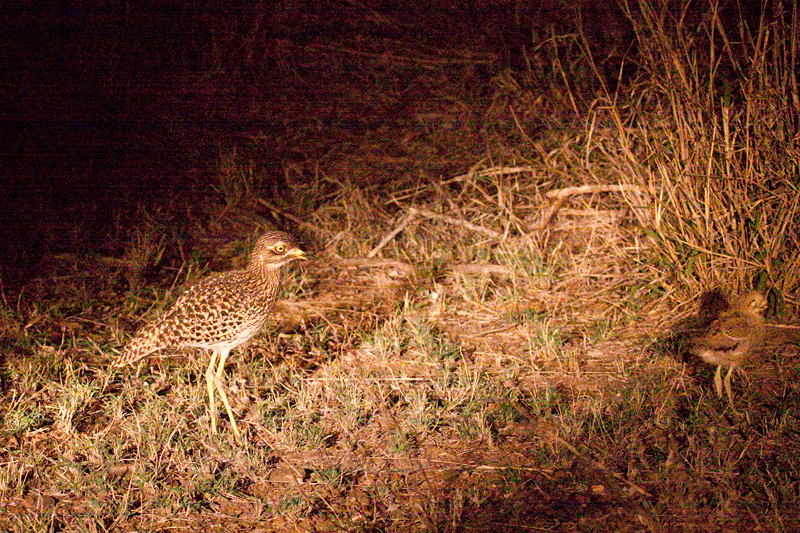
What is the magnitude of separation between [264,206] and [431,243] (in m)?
1.51

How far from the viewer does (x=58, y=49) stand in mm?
7918

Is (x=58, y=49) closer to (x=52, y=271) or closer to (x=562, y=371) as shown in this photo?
(x=52, y=271)

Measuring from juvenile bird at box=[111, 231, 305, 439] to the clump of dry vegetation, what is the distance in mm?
219

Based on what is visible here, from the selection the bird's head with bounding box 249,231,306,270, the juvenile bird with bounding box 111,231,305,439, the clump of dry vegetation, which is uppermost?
the bird's head with bounding box 249,231,306,270

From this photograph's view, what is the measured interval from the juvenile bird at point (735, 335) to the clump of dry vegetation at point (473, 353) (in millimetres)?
129

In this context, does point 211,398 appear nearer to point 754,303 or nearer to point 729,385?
point 729,385

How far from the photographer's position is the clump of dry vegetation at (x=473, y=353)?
3.58 m

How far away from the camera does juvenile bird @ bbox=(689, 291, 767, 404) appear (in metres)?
4.35

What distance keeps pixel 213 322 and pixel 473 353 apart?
4.84 feet

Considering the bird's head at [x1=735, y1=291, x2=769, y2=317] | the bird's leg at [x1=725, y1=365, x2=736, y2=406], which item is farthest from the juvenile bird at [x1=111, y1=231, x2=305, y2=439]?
the bird's head at [x1=735, y1=291, x2=769, y2=317]

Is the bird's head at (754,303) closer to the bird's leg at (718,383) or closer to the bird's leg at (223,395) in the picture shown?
the bird's leg at (718,383)

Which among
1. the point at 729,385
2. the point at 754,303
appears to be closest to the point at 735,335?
the point at 754,303

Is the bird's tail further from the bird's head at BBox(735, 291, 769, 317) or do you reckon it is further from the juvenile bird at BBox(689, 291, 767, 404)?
the bird's head at BBox(735, 291, 769, 317)

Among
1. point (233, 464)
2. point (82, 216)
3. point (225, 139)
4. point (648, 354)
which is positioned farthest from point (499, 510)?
point (225, 139)
